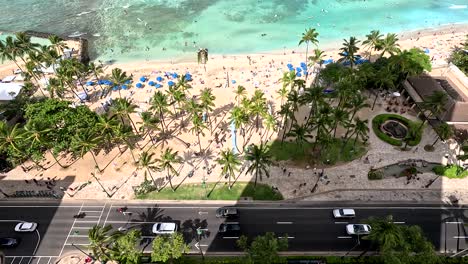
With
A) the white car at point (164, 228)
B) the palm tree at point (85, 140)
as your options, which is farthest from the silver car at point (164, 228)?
the palm tree at point (85, 140)

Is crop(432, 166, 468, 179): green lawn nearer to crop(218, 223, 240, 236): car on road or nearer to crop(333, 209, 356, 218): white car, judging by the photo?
crop(333, 209, 356, 218): white car

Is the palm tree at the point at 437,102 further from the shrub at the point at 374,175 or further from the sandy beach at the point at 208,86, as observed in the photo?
the shrub at the point at 374,175

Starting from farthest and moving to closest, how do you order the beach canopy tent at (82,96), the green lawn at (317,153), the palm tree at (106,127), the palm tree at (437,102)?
the beach canopy tent at (82,96) → the green lawn at (317,153) → the palm tree at (437,102) → the palm tree at (106,127)

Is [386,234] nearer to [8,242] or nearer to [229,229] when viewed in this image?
[229,229]

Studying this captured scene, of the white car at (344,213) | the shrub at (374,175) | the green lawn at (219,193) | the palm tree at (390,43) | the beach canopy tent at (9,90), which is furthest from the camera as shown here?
the palm tree at (390,43)

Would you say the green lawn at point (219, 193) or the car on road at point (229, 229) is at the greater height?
the green lawn at point (219, 193)

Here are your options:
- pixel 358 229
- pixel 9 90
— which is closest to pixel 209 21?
pixel 9 90

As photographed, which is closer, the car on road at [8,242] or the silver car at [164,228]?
the car on road at [8,242]
